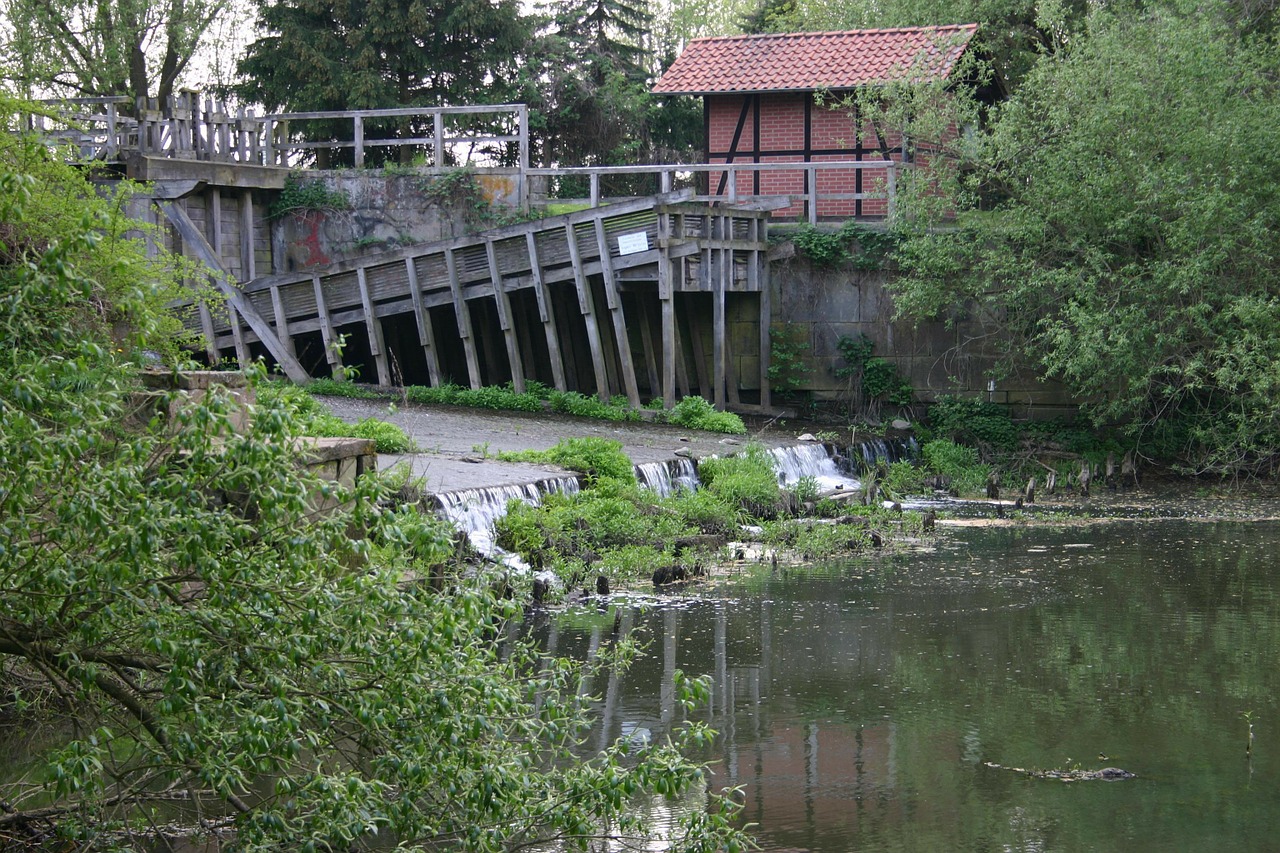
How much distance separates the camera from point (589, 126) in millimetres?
35844

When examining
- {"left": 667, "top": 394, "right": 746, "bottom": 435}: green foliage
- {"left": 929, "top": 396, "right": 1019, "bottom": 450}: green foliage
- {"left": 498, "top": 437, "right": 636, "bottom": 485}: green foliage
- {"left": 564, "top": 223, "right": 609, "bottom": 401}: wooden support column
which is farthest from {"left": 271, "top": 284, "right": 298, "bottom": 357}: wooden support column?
{"left": 929, "top": 396, "right": 1019, "bottom": 450}: green foliage

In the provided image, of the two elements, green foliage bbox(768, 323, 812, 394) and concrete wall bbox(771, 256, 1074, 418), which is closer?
concrete wall bbox(771, 256, 1074, 418)

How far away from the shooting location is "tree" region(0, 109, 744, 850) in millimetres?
5348

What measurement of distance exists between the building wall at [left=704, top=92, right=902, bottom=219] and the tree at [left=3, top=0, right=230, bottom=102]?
12928 millimetres

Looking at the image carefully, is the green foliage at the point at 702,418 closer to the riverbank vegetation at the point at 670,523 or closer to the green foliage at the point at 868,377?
the green foliage at the point at 868,377

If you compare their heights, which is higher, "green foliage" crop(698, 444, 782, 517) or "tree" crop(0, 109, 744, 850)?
"tree" crop(0, 109, 744, 850)

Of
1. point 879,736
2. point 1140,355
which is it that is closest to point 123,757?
point 879,736

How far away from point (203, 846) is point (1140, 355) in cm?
1705

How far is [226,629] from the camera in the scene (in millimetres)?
5645

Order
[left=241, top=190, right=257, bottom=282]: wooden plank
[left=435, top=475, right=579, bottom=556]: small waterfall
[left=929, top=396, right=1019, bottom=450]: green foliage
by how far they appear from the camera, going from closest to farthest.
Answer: [left=435, top=475, right=579, bottom=556]: small waterfall
[left=929, top=396, right=1019, bottom=450]: green foliage
[left=241, top=190, right=257, bottom=282]: wooden plank

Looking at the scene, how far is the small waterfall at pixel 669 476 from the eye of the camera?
18281mm

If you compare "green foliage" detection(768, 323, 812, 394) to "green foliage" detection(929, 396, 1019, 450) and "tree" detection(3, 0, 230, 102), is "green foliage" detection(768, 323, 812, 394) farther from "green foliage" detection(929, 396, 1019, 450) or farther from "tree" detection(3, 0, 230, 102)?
"tree" detection(3, 0, 230, 102)

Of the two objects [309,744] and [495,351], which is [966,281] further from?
[309,744]

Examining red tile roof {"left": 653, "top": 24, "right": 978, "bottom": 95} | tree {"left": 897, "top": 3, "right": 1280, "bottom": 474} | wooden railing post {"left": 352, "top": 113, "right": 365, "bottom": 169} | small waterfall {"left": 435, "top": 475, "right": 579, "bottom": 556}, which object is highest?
red tile roof {"left": 653, "top": 24, "right": 978, "bottom": 95}
